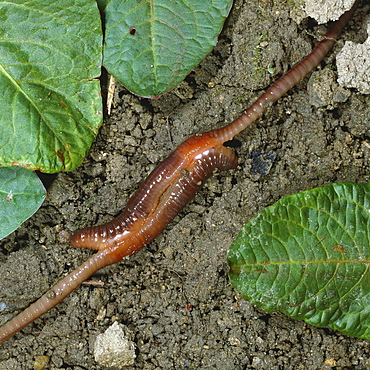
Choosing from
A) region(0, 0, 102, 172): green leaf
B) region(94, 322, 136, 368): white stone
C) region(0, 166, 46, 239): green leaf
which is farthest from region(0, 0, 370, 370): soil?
region(0, 0, 102, 172): green leaf

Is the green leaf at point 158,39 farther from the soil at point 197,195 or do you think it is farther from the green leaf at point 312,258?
the green leaf at point 312,258

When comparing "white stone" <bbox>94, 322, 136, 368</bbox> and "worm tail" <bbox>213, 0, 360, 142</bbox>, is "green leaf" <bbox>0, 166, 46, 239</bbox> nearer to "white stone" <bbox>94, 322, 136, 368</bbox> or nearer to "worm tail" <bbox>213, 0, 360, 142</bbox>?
"white stone" <bbox>94, 322, 136, 368</bbox>

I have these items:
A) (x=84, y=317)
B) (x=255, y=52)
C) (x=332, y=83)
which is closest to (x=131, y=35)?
(x=255, y=52)

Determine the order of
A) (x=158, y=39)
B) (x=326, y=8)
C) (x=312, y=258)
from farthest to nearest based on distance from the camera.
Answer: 1. (x=326, y=8)
2. (x=158, y=39)
3. (x=312, y=258)

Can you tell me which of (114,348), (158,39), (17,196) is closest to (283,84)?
(158,39)

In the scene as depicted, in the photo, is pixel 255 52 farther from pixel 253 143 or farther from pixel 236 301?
pixel 236 301

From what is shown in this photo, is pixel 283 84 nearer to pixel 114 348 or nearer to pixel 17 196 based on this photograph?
pixel 17 196

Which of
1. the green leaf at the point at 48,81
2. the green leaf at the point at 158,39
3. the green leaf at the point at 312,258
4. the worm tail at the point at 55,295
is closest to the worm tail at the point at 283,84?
the green leaf at the point at 158,39
